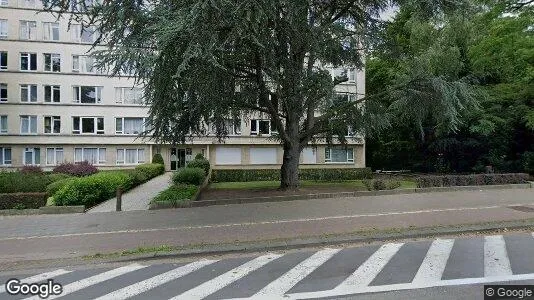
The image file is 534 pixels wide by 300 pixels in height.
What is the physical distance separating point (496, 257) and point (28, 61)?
3921cm

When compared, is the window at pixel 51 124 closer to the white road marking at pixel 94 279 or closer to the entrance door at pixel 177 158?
the entrance door at pixel 177 158

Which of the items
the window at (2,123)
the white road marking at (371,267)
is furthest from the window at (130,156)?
the white road marking at (371,267)

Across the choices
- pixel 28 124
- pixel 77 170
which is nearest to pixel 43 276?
pixel 77 170

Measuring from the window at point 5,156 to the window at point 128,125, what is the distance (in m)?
8.95

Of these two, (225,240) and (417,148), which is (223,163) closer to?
(417,148)

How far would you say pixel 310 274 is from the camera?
6.50 metres

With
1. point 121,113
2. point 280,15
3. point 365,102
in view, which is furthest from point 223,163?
point 280,15

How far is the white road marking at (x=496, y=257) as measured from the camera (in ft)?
20.8

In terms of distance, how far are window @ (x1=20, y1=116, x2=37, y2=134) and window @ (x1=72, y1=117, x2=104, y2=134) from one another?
10.2ft

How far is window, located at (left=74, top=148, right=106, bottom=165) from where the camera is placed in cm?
3778

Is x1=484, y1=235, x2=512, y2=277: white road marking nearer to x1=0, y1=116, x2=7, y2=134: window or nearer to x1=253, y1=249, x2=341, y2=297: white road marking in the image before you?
x1=253, y1=249, x2=341, y2=297: white road marking

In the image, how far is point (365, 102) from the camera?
20.9m

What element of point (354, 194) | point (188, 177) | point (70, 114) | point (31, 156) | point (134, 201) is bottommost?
point (134, 201)

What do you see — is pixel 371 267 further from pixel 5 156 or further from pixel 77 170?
pixel 5 156
